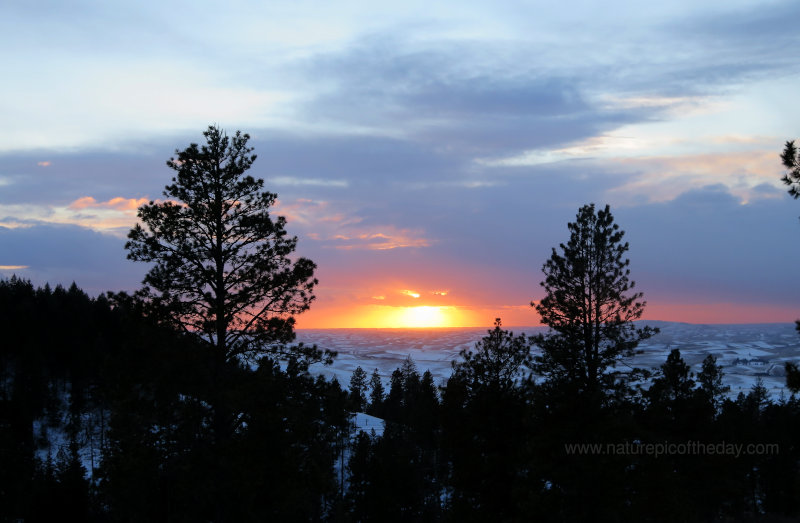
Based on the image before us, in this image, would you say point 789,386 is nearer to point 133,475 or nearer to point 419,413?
point 133,475

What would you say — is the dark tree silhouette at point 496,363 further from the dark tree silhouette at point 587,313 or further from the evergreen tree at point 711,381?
the evergreen tree at point 711,381

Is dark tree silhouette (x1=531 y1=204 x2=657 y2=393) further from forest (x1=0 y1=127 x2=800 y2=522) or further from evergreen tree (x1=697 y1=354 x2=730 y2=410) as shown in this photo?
evergreen tree (x1=697 y1=354 x2=730 y2=410)

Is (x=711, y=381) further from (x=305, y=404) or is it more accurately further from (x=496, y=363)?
(x=305, y=404)

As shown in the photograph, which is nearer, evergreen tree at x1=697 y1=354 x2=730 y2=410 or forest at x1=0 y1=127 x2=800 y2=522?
forest at x1=0 y1=127 x2=800 y2=522

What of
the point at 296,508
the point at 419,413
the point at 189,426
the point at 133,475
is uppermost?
the point at 189,426

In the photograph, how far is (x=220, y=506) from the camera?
15.6 metres

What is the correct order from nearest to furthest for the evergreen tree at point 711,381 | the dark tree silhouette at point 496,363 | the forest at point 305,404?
the forest at point 305,404
the dark tree silhouette at point 496,363
the evergreen tree at point 711,381

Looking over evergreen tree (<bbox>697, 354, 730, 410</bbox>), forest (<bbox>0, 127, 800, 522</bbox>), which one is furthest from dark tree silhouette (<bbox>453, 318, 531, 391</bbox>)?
evergreen tree (<bbox>697, 354, 730, 410</bbox>)

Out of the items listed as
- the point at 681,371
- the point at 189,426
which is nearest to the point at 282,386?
the point at 189,426

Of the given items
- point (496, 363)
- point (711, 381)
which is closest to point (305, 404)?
point (496, 363)

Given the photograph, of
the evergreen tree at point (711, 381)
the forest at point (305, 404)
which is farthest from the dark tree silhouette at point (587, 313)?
the evergreen tree at point (711, 381)

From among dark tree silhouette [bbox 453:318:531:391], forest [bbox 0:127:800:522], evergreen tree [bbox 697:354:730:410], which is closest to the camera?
forest [bbox 0:127:800:522]

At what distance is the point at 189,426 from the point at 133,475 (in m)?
1.85

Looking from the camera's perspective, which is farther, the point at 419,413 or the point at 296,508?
the point at 419,413
